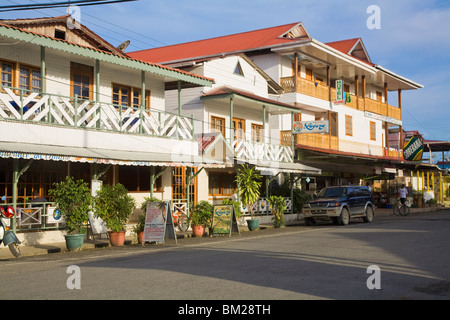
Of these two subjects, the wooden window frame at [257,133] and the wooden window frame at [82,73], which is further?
the wooden window frame at [257,133]

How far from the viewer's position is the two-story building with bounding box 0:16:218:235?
14.8 meters

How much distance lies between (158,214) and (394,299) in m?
9.63

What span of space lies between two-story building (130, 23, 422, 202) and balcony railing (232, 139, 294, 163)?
157 cm

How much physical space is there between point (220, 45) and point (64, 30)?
15.4m

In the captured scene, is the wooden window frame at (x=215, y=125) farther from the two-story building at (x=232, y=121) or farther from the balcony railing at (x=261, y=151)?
the balcony railing at (x=261, y=151)

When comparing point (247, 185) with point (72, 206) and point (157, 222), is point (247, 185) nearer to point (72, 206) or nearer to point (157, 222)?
point (157, 222)

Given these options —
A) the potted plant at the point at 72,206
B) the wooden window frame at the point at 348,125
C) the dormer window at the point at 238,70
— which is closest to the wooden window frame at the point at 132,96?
the potted plant at the point at 72,206

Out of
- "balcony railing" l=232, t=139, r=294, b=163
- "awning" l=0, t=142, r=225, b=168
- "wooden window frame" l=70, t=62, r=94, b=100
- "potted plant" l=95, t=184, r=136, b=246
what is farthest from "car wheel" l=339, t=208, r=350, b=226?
"wooden window frame" l=70, t=62, r=94, b=100

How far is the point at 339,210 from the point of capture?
2117 cm

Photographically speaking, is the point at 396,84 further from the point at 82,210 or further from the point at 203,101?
the point at 82,210

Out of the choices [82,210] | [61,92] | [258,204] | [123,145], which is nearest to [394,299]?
[82,210]

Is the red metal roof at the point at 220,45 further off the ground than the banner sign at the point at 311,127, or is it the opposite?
the red metal roof at the point at 220,45

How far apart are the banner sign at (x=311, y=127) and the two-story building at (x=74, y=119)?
8.40 meters

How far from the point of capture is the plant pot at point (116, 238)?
50.0ft
